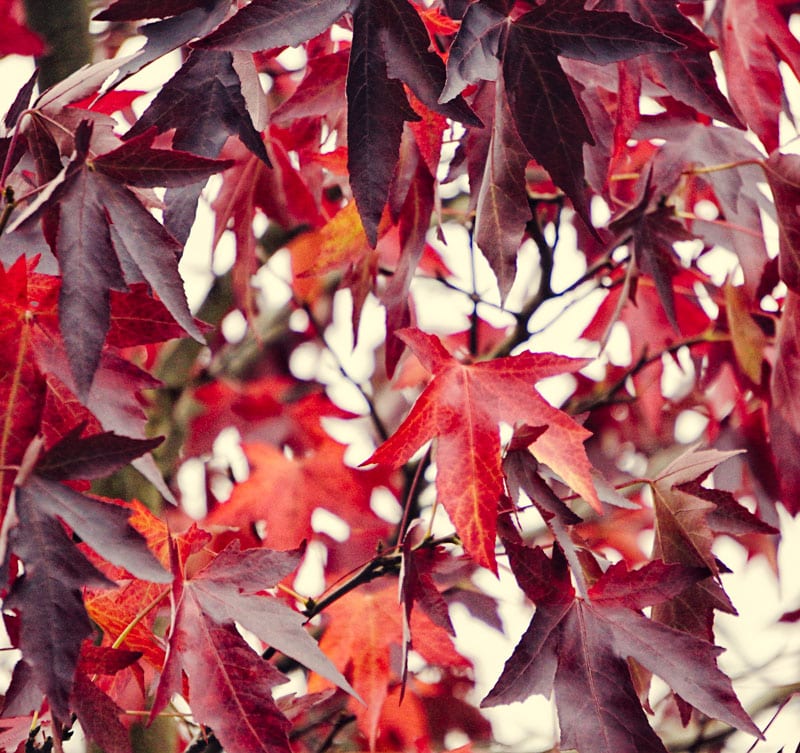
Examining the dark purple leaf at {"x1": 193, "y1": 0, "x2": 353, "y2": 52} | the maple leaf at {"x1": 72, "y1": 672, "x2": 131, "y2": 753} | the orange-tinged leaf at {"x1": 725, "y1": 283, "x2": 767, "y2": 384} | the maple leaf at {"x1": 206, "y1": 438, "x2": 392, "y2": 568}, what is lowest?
the maple leaf at {"x1": 206, "y1": 438, "x2": 392, "y2": 568}

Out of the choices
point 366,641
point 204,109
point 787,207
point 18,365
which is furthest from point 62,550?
point 787,207

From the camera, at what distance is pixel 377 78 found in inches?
22.4

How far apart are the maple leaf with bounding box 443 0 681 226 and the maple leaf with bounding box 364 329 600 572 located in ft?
0.54

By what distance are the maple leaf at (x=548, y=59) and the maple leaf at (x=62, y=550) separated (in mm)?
307

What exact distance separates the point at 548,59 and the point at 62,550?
1.35ft

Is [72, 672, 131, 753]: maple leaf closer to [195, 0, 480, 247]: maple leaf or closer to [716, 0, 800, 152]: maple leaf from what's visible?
[195, 0, 480, 247]: maple leaf

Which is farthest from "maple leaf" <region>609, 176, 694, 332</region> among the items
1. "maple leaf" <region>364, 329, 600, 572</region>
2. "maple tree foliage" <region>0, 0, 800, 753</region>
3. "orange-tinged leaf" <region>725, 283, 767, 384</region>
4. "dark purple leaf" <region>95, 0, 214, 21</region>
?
"dark purple leaf" <region>95, 0, 214, 21</region>

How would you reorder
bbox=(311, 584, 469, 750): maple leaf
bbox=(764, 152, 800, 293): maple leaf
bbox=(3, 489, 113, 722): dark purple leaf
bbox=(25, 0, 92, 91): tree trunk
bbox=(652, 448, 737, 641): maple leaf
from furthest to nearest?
bbox=(25, 0, 92, 91): tree trunk < bbox=(311, 584, 469, 750): maple leaf < bbox=(764, 152, 800, 293): maple leaf < bbox=(652, 448, 737, 641): maple leaf < bbox=(3, 489, 113, 722): dark purple leaf

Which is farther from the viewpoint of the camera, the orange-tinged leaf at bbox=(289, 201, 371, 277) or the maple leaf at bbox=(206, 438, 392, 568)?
the maple leaf at bbox=(206, 438, 392, 568)

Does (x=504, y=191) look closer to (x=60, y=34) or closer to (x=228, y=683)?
(x=228, y=683)

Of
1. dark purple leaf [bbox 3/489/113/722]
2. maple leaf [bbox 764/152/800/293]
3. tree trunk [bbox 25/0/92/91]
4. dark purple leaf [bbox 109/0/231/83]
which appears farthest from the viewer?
tree trunk [bbox 25/0/92/91]

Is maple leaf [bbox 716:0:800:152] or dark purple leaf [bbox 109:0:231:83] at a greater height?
dark purple leaf [bbox 109:0:231:83]

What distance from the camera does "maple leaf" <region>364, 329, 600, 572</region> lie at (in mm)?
628

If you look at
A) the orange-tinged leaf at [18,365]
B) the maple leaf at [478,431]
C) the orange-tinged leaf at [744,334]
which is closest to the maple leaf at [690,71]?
the maple leaf at [478,431]
